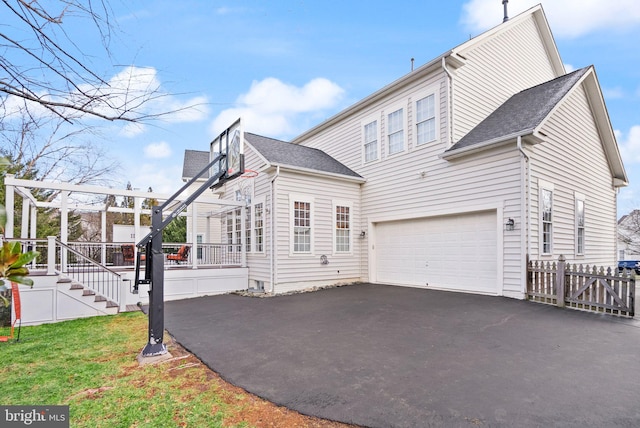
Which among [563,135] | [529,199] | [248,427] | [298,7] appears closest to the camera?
[248,427]

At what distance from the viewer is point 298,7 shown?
3.37m

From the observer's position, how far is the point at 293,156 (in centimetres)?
1198

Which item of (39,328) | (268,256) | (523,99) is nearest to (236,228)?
(268,256)

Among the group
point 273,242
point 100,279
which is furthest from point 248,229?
point 100,279

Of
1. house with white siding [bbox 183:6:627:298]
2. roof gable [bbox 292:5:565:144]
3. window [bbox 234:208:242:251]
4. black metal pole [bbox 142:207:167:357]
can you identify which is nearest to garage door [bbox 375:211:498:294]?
house with white siding [bbox 183:6:627:298]

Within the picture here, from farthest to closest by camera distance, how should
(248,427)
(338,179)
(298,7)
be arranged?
(338,179), (298,7), (248,427)

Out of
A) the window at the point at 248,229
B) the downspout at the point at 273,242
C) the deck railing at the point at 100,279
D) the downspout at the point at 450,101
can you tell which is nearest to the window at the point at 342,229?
the downspout at the point at 273,242

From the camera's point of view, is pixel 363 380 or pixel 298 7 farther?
pixel 363 380

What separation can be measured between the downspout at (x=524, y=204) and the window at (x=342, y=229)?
224 inches

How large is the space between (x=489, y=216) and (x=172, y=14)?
330 inches

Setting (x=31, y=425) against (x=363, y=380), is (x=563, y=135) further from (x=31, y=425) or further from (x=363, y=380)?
(x=31, y=425)

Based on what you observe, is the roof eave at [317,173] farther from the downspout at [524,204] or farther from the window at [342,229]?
the downspout at [524,204]

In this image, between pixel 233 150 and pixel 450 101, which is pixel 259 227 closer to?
pixel 233 150

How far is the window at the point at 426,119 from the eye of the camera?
32.7 ft
